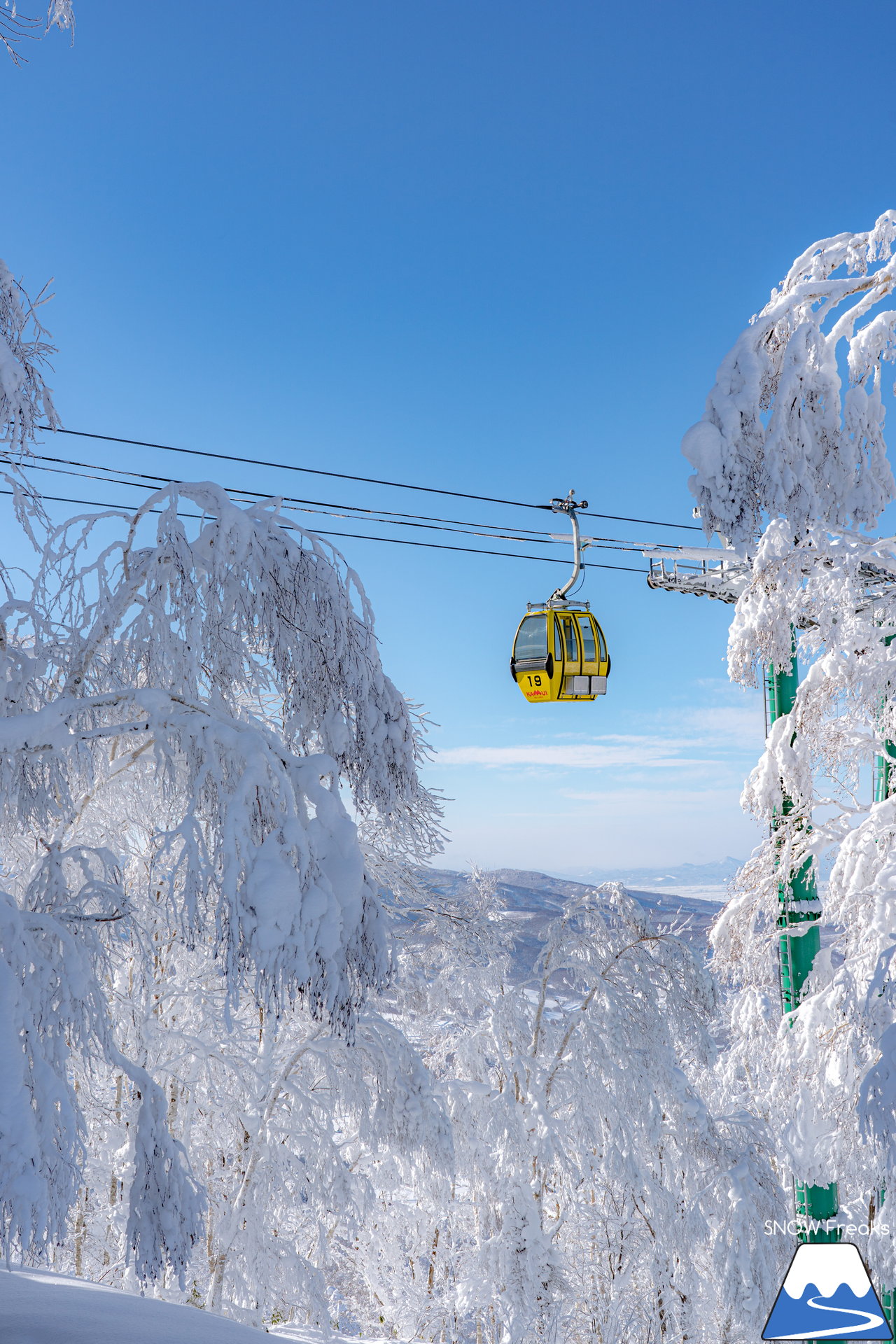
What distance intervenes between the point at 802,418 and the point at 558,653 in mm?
3681

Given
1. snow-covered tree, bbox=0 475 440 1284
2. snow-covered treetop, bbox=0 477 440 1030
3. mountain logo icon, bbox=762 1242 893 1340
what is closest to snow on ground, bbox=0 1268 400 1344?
snow-covered tree, bbox=0 475 440 1284

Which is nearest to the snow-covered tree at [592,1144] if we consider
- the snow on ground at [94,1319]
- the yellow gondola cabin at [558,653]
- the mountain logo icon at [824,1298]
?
the mountain logo icon at [824,1298]

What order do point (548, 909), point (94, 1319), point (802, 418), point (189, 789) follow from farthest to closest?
point (548, 909)
point (802, 418)
point (94, 1319)
point (189, 789)

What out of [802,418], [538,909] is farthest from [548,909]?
[802,418]

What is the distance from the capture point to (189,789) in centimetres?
391

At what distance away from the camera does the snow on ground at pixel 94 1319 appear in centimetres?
408

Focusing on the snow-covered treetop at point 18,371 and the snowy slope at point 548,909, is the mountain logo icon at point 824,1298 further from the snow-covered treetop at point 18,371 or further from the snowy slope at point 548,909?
the snow-covered treetop at point 18,371

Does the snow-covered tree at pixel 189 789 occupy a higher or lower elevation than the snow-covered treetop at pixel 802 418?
lower

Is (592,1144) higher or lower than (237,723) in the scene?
lower

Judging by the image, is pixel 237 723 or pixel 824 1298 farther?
pixel 824 1298

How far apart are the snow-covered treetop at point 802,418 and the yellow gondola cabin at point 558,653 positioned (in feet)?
10.4

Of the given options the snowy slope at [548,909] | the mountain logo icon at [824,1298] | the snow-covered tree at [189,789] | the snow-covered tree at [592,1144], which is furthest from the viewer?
the snowy slope at [548,909]

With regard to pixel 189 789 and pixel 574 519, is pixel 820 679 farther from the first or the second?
pixel 189 789

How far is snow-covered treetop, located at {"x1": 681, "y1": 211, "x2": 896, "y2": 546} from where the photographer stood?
5234 mm
